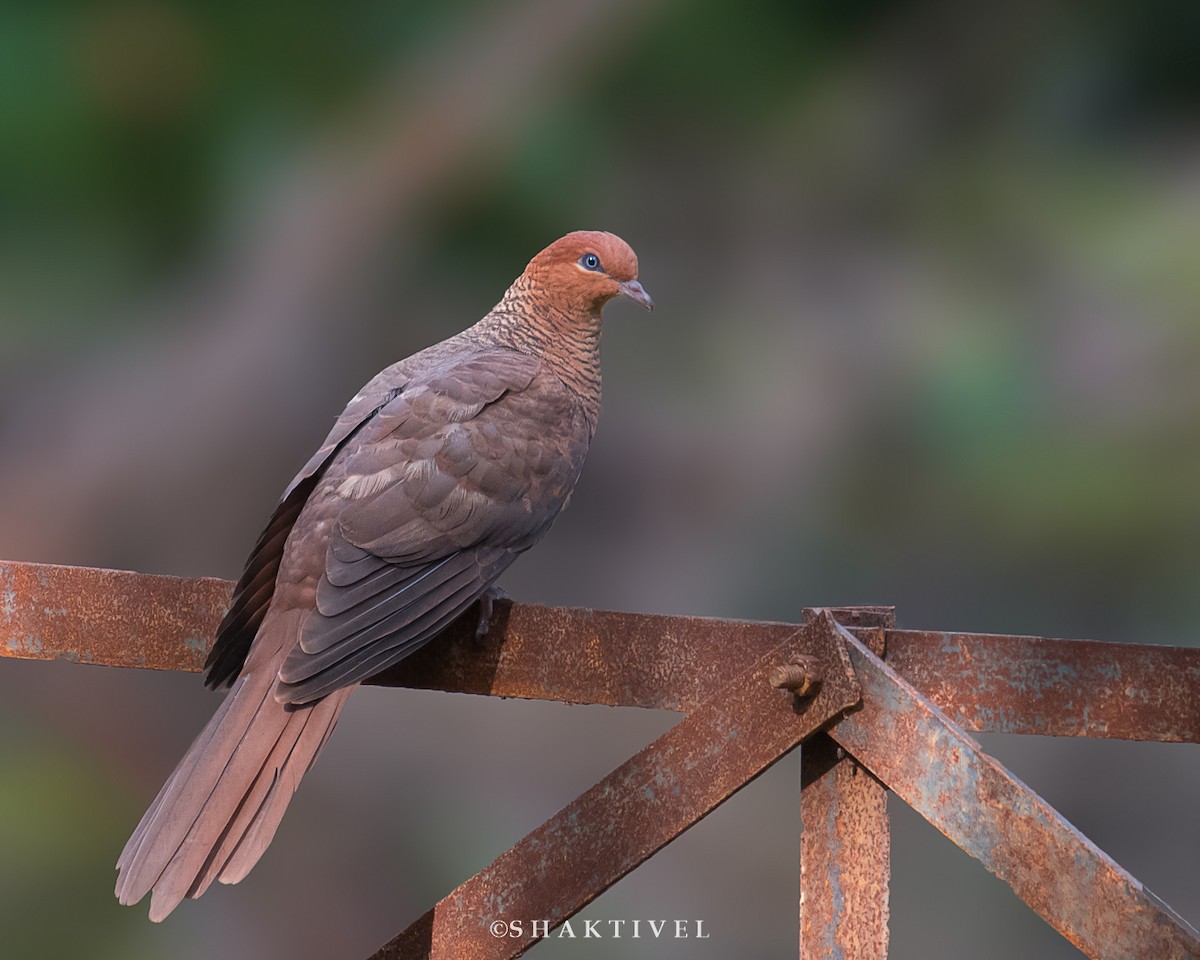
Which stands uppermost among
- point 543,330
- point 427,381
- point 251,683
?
point 543,330

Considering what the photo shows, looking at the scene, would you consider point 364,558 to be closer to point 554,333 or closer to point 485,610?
point 485,610

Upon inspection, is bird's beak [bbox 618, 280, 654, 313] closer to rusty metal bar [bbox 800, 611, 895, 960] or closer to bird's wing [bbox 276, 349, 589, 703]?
bird's wing [bbox 276, 349, 589, 703]

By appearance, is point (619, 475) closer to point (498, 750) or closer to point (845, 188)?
point (498, 750)

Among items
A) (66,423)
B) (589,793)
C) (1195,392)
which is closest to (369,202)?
(66,423)

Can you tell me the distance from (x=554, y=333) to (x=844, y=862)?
1195 mm

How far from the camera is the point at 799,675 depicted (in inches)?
50.3

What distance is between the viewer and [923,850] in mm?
3764

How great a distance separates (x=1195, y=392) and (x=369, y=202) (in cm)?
255

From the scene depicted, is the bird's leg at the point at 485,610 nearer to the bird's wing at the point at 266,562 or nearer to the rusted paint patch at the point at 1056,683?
the bird's wing at the point at 266,562

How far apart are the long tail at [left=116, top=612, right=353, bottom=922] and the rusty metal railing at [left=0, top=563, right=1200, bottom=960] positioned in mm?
202

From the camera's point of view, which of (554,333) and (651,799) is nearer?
(651,799)

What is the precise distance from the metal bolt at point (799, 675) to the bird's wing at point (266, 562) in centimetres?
76

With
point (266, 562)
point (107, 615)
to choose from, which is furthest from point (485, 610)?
point (107, 615)

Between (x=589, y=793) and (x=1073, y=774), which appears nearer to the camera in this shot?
(x=589, y=793)
